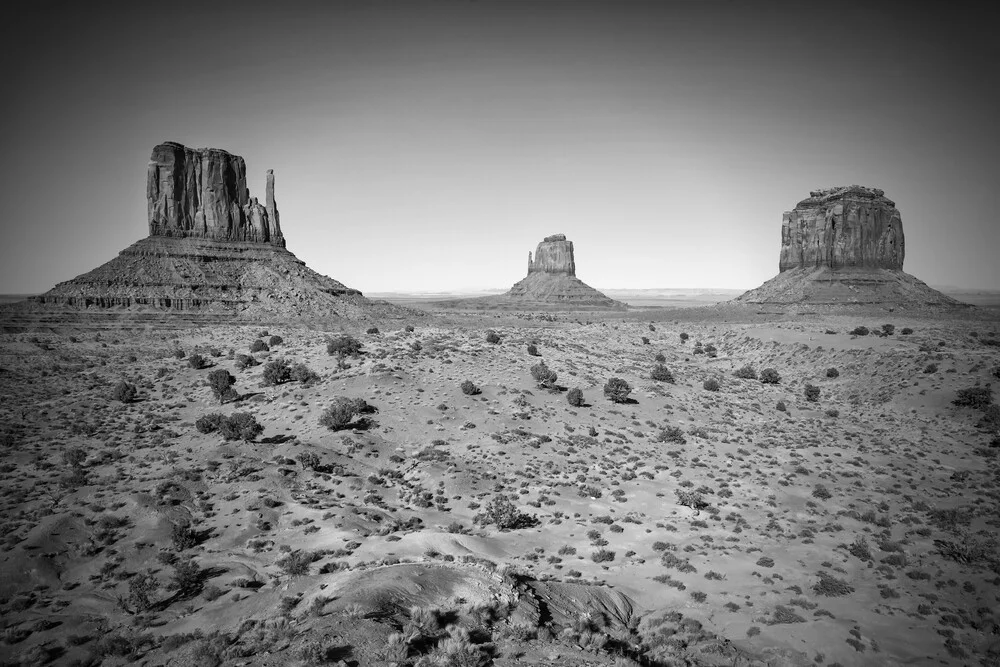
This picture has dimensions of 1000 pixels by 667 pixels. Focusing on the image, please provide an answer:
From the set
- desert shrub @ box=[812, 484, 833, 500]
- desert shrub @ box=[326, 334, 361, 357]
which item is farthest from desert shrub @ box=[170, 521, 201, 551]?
desert shrub @ box=[812, 484, 833, 500]

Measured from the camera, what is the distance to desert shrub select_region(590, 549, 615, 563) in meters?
20.6

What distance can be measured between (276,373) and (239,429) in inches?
399

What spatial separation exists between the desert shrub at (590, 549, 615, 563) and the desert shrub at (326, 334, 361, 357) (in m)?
31.1

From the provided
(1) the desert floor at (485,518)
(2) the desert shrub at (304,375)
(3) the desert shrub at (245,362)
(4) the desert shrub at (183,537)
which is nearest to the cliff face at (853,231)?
(1) the desert floor at (485,518)

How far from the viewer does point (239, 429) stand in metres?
30.4

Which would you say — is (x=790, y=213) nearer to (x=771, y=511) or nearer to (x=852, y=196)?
(x=852, y=196)

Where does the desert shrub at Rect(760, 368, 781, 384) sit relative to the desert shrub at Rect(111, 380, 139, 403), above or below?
below

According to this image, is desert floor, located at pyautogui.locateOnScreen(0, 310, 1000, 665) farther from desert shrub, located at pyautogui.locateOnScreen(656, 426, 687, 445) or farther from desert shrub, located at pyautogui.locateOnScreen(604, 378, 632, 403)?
desert shrub, located at pyautogui.locateOnScreen(604, 378, 632, 403)

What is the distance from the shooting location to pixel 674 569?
2005 cm

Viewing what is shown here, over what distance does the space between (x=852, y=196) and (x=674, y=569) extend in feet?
500

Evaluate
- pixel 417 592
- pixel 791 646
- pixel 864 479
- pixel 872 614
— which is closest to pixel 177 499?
pixel 417 592

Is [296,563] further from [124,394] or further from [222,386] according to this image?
[124,394]

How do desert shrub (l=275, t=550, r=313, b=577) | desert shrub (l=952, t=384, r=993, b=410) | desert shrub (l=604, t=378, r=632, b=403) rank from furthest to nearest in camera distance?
1. desert shrub (l=604, t=378, r=632, b=403)
2. desert shrub (l=952, t=384, r=993, b=410)
3. desert shrub (l=275, t=550, r=313, b=577)

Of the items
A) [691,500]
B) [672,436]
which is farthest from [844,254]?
[691,500]
